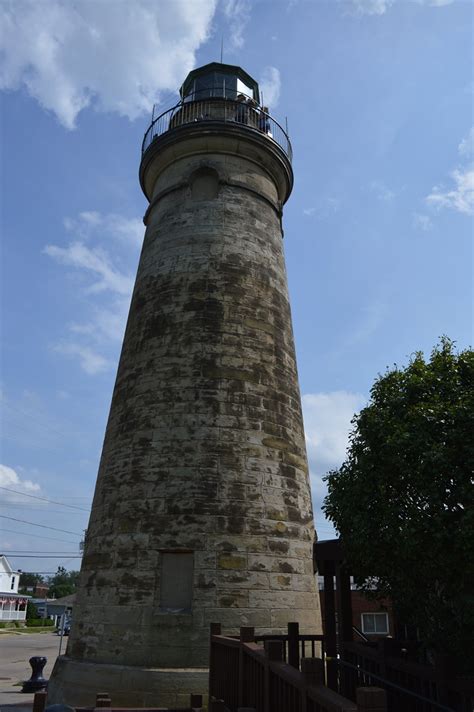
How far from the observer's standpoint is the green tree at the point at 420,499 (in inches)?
281

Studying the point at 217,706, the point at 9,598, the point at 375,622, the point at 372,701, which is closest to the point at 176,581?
the point at 217,706

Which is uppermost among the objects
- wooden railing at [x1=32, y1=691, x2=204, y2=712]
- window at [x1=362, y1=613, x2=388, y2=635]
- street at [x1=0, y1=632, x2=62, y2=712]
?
window at [x1=362, y1=613, x2=388, y2=635]

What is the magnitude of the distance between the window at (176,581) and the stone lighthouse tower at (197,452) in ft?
0.07

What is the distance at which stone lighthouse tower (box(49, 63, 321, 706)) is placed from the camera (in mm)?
9938

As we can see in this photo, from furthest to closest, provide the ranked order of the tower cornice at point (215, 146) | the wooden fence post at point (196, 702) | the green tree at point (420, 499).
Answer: the tower cornice at point (215, 146), the wooden fence post at point (196, 702), the green tree at point (420, 499)

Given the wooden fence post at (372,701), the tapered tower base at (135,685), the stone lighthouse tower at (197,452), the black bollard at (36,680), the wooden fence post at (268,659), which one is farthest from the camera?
the black bollard at (36,680)

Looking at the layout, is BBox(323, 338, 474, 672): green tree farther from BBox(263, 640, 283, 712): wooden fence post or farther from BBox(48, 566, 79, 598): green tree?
BBox(48, 566, 79, 598): green tree

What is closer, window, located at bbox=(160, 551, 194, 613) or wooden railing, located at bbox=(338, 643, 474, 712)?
wooden railing, located at bbox=(338, 643, 474, 712)

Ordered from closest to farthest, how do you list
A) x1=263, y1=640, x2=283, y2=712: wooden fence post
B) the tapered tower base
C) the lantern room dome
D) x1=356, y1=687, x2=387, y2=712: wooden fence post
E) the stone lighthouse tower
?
x1=356, y1=687, x2=387, y2=712: wooden fence post, x1=263, y1=640, x2=283, y2=712: wooden fence post, the tapered tower base, the stone lighthouse tower, the lantern room dome

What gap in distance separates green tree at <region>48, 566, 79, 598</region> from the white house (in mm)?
7370

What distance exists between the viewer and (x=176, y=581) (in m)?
10.2

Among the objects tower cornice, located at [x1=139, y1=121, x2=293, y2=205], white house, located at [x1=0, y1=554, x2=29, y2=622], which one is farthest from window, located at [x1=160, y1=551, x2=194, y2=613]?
white house, located at [x1=0, y1=554, x2=29, y2=622]

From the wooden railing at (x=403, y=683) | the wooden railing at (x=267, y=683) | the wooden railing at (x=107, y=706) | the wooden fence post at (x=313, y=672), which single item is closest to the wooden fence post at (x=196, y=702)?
the wooden railing at (x=107, y=706)

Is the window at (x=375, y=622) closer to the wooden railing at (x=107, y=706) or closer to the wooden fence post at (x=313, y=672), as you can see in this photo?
the wooden railing at (x=107, y=706)
